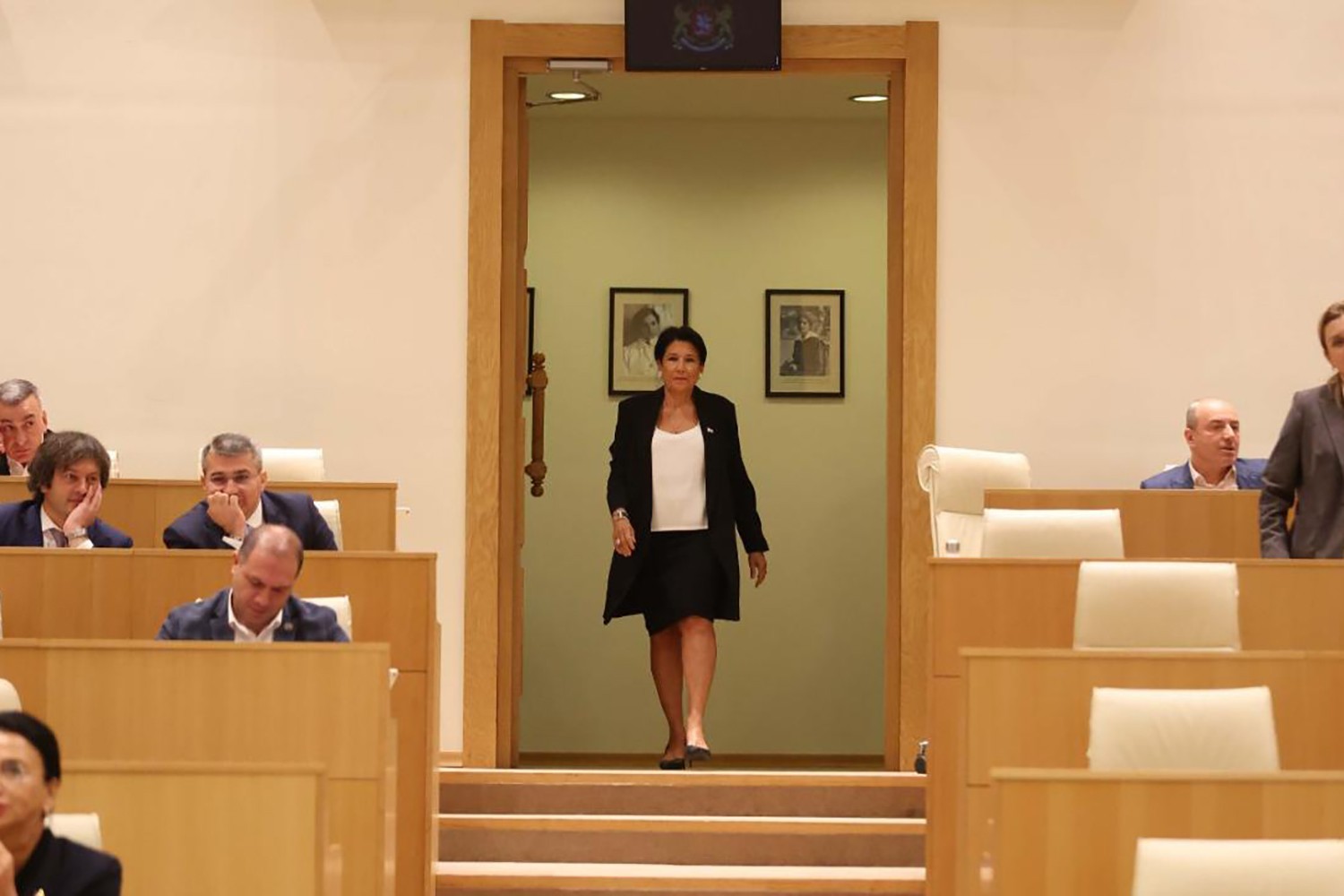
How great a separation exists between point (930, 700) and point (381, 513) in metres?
1.95

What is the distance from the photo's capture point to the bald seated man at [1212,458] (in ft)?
21.9

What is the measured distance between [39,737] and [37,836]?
5.8 inches

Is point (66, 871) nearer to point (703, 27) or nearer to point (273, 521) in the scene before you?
point (273, 521)

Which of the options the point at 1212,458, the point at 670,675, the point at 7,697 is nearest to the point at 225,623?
the point at 7,697

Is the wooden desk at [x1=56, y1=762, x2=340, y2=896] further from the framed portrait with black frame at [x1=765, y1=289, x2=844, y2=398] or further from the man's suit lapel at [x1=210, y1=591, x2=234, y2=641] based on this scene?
the framed portrait with black frame at [x1=765, y1=289, x2=844, y2=398]

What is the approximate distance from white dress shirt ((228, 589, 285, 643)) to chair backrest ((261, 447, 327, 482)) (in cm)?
191

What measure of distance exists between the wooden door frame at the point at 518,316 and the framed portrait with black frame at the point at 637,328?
2290mm

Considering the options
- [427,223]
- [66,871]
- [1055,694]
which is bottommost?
[66,871]

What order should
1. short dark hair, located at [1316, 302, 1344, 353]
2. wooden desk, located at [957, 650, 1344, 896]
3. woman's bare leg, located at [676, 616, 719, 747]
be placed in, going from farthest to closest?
woman's bare leg, located at [676, 616, 719, 747] → short dark hair, located at [1316, 302, 1344, 353] → wooden desk, located at [957, 650, 1344, 896]

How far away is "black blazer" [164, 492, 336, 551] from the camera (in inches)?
224

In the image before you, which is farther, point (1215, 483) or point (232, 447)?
point (1215, 483)

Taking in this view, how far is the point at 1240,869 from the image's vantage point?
3.32 metres

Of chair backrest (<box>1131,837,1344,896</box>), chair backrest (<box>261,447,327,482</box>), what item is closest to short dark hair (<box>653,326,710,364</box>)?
chair backrest (<box>261,447,327,482</box>)

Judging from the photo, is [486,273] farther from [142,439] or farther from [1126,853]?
[1126,853]
